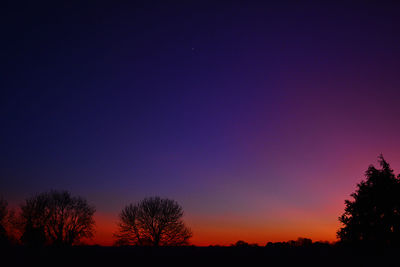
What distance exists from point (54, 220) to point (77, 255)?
57292mm

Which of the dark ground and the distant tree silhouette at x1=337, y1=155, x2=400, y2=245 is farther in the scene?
the distant tree silhouette at x1=337, y1=155, x2=400, y2=245

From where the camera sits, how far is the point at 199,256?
8.29 m

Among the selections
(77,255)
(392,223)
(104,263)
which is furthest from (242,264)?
(392,223)

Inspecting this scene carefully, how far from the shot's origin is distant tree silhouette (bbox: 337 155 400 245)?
29.0 meters

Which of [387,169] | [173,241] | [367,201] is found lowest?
[173,241]

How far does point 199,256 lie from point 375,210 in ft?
101

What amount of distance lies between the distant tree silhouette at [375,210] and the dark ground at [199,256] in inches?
949

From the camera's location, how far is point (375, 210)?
30547mm

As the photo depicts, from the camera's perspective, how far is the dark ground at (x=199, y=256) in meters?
7.23

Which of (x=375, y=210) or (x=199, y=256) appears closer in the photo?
(x=199, y=256)

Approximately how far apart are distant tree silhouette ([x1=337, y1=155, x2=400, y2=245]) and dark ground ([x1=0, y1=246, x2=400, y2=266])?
24.1 meters

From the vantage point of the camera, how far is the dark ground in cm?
723

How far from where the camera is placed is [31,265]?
6.57 m

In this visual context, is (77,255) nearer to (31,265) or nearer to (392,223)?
(31,265)
